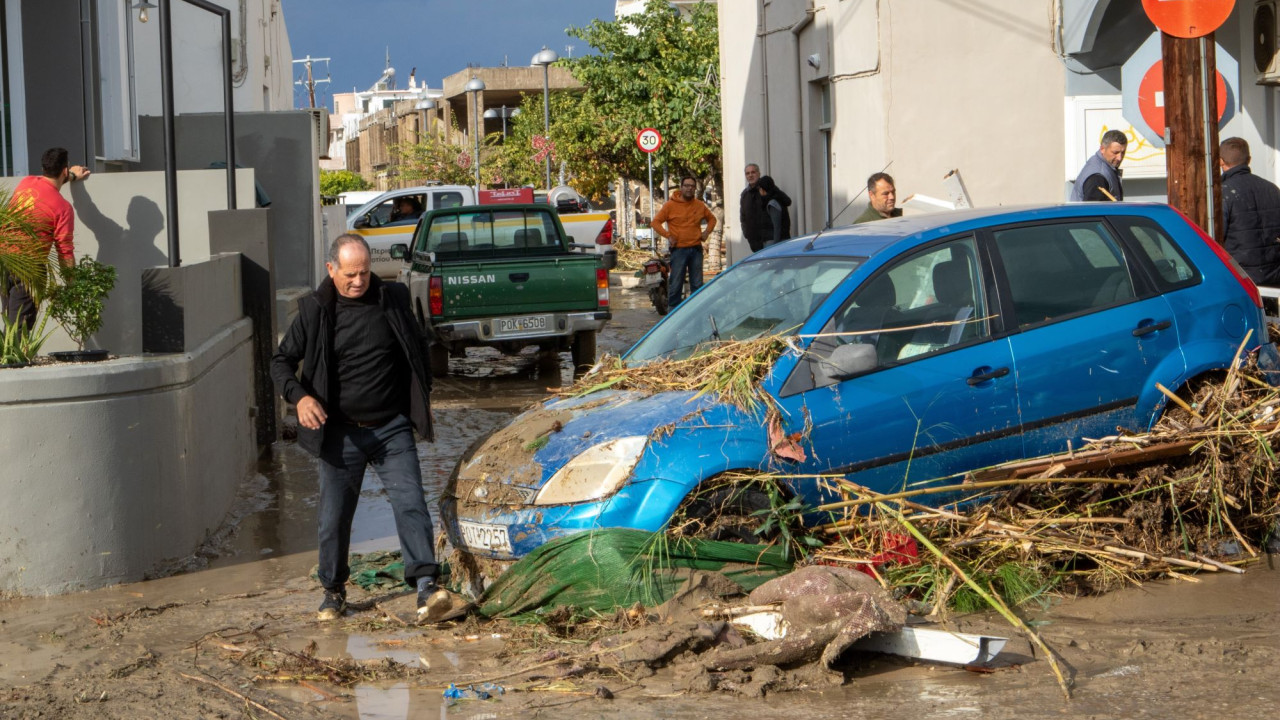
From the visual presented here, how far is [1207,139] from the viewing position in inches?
358

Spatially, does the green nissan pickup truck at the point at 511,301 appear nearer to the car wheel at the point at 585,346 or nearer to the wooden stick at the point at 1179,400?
the car wheel at the point at 585,346

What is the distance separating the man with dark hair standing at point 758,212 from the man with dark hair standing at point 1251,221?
26.0ft

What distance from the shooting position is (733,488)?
5.87 m

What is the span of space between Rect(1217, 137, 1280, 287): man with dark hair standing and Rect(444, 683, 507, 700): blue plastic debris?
7.17m

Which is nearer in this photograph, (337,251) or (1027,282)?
(337,251)

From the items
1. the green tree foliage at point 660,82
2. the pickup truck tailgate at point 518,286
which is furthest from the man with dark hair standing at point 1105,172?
the green tree foliage at point 660,82

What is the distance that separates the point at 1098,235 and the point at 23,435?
5479 mm

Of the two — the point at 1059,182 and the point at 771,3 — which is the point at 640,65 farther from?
the point at 1059,182

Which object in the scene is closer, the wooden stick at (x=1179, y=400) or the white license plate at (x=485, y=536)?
the white license plate at (x=485, y=536)

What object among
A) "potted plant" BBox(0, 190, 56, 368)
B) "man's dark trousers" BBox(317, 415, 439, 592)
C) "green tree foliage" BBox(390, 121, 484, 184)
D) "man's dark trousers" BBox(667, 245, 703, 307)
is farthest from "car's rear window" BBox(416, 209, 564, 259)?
"green tree foliage" BBox(390, 121, 484, 184)

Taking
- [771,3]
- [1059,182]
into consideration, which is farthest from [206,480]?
[771,3]

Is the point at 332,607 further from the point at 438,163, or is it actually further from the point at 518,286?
the point at 438,163

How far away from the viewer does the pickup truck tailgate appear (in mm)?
13891

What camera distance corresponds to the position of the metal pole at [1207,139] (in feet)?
29.5
